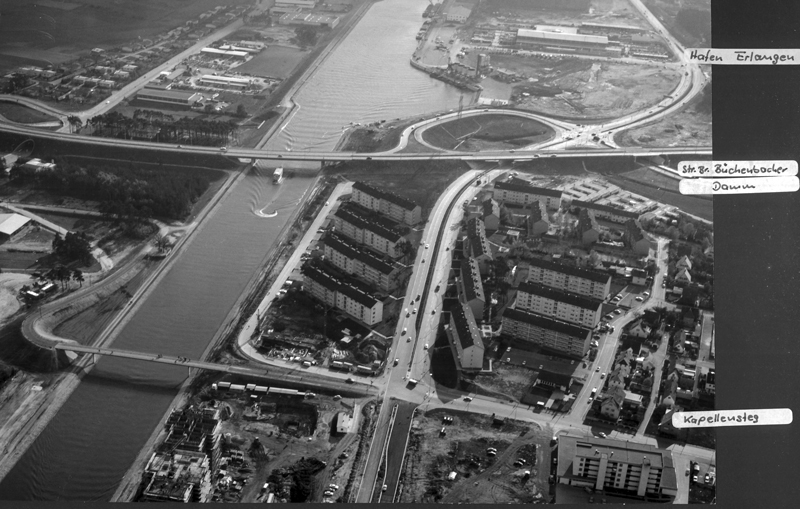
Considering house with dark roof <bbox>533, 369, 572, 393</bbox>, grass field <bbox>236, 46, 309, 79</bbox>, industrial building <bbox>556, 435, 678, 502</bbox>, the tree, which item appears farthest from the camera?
grass field <bbox>236, 46, 309, 79</bbox>

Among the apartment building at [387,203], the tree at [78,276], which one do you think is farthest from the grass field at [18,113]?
the apartment building at [387,203]

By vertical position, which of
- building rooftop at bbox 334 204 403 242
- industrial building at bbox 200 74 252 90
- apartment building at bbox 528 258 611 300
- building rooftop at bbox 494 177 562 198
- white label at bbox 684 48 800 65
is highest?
white label at bbox 684 48 800 65

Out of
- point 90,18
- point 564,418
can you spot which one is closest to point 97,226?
point 90,18

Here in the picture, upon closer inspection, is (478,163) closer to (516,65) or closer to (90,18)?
(516,65)

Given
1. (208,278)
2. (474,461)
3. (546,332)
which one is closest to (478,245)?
(546,332)

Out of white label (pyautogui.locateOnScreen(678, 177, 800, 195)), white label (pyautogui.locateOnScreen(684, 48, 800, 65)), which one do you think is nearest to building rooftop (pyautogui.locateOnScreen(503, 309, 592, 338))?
white label (pyautogui.locateOnScreen(678, 177, 800, 195))

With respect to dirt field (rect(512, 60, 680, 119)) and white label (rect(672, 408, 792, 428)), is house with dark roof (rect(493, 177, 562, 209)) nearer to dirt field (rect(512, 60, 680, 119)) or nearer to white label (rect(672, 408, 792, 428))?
dirt field (rect(512, 60, 680, 119))

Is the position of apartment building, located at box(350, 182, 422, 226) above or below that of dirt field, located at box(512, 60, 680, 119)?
below
